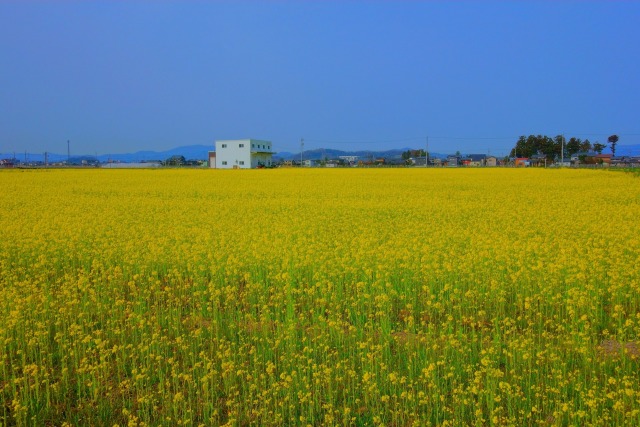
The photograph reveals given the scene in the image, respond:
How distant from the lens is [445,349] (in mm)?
5867

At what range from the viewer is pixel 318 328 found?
270 inches

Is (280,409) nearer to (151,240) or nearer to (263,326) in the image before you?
(263,326)

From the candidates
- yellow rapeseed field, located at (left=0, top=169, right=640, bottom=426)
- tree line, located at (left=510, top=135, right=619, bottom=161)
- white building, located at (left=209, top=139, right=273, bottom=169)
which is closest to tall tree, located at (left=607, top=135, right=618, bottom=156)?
tree line, located at (left=510, top=135, right=619, bottom=161)

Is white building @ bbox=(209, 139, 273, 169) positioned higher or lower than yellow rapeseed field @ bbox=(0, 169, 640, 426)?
higher

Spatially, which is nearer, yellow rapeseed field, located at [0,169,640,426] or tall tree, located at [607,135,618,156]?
yellow rapeseed field, located at [0,169,640,426]

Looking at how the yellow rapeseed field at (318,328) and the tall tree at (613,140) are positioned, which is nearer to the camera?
the yellow rapeseed field at (318,328)

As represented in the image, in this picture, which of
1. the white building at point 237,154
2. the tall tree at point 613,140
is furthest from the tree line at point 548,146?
the white building at point 237,154

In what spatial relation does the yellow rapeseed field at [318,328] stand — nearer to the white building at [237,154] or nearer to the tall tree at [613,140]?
the white building at [237,154]

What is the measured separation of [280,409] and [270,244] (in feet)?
21.6

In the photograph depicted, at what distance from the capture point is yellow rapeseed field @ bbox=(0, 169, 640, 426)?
5086 millimetres

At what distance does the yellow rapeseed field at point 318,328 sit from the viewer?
5.09 m

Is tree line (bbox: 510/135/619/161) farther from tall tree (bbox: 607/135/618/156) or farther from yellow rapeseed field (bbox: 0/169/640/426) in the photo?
yellow rapeseed field (bbox: 0/169/640/426)

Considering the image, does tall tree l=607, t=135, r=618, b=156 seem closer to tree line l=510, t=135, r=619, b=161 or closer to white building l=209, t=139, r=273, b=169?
tree line l=510, t=135, r=619, b=161

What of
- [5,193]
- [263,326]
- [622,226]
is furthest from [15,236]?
[5,193]
